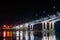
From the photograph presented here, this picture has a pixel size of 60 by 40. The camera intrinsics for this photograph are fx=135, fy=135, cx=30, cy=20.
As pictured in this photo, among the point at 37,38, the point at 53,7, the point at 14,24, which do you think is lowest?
the point at 37,38

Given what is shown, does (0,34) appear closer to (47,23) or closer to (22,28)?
(22,28)

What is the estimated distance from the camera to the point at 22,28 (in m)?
1.12

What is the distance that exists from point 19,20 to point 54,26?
0.30 m

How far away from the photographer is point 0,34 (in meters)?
1.07

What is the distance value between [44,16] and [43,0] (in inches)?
5.5

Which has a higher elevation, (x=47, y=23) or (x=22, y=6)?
(x=22, y=6)

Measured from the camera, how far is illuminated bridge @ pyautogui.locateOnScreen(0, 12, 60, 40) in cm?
111

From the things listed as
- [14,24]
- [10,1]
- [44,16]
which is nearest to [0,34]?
[14,24]

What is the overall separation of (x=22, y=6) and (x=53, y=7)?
0.84ft

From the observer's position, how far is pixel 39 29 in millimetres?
1144

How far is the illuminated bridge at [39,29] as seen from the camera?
111 cm

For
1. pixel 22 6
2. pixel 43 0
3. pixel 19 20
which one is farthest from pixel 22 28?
pixel 43 0

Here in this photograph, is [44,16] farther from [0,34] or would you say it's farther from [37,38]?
[0,34]

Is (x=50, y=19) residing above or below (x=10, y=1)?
below
